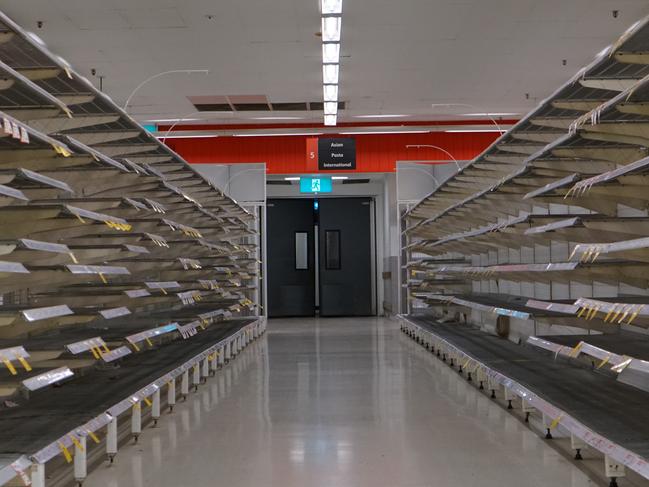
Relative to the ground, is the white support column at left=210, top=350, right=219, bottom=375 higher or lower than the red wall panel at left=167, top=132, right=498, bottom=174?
lower

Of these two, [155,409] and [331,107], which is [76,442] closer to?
[155,409]

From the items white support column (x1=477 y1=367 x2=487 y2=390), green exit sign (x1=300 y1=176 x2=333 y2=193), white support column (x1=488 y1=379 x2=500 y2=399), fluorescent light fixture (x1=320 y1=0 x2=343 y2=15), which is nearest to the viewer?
white support column (x1=488 y1=379 x2=500 y2=399)

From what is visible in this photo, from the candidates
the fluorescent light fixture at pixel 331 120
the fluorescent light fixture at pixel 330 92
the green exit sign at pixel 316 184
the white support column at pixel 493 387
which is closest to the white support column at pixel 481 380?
the white support column at pixel 493 387

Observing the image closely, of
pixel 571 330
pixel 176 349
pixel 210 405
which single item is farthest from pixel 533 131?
pixel 176 349

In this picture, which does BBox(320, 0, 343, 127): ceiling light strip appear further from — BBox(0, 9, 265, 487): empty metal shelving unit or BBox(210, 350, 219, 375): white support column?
BBox(210, 350, 219, 375): white support column

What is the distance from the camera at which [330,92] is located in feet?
41.4

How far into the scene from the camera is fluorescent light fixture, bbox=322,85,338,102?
1233 centimetres

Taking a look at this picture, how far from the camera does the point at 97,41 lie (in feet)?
32.9

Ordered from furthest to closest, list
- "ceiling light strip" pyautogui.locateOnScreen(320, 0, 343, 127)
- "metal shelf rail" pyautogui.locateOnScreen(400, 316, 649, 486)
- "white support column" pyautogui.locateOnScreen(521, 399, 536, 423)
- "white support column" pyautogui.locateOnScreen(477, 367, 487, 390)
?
"ceiling light strip" pyautogui.locateOnScreen(320, 0, 343, 127) < "white support column" pyautogui.locateOnScreen(477, 367, 487, 390) < "white support column" pyautogui.locateOnScreen(521, 399, 536, 423) < "metal shelf rail" pyautogui.locateOnScreen(400, 316, 649, 486)

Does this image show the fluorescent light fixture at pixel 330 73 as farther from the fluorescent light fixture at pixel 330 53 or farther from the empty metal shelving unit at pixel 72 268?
the empty metal shelving unit at pixel 72 268

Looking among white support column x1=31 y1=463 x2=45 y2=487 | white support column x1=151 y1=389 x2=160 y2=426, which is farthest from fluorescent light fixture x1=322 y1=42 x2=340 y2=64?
white support column x1=31 y1=463 x2=45 y2=487

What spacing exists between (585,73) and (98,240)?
360cm

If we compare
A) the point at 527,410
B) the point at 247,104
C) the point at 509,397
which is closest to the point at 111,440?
the point at 527,410

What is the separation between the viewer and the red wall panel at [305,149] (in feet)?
52.7
